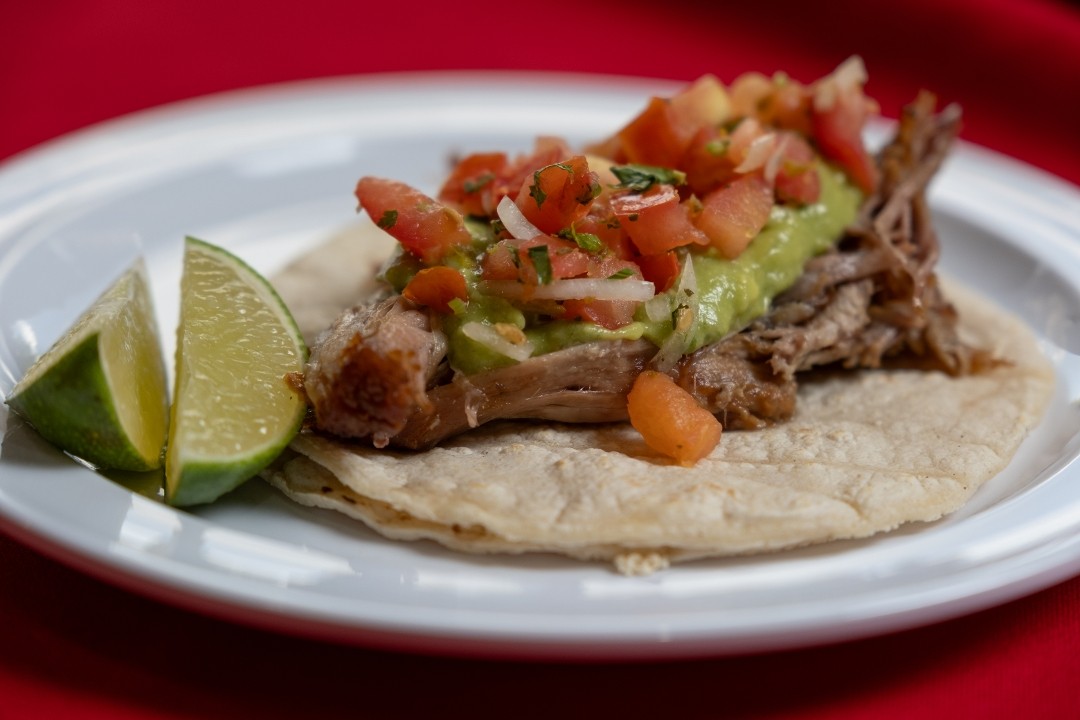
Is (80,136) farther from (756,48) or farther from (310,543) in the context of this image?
(756,48)

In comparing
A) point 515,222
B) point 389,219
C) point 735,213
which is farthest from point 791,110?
point 389,219

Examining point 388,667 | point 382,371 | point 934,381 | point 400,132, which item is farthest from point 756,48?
point 388,667

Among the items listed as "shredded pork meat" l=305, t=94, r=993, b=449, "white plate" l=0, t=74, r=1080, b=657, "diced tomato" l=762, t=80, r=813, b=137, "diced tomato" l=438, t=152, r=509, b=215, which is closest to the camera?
"white plate" l=0, t=74, r=1080, b=657

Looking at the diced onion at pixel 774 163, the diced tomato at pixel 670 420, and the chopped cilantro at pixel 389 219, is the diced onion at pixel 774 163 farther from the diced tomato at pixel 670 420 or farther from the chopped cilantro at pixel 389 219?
the chopped cilantro at pixel 389 219

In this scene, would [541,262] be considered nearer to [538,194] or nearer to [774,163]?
[538,194]

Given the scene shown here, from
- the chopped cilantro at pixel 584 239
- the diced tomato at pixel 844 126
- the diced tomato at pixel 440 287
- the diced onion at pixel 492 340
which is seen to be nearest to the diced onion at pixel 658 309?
the chopped cilantro at pixel 584 239

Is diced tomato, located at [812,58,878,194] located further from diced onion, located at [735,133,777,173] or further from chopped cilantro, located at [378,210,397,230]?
chopped cilantro, located at [378,210,397,230]

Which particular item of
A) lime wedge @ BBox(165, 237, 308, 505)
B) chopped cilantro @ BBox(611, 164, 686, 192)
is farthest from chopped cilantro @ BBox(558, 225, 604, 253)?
lime wedge @ BBox(165, 237, 308, 505)

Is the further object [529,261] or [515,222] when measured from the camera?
[515,222]
